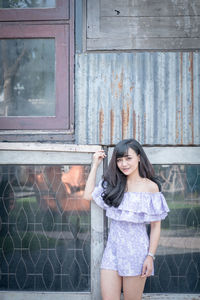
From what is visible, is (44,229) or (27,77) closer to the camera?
(44,229)

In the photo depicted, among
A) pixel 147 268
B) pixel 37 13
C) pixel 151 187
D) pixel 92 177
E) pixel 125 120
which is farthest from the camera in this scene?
pixel 37 13

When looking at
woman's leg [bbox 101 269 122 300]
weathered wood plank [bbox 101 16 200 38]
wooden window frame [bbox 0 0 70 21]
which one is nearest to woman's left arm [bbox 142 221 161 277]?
woman's leg [bbox 101 269 122 300]

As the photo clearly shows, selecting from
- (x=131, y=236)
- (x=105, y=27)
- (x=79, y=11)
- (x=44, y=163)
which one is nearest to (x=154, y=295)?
(x=131, y=236)

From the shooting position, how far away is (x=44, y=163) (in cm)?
311

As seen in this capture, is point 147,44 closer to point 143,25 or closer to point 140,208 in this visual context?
point 143,25

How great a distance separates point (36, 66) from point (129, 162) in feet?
5.20

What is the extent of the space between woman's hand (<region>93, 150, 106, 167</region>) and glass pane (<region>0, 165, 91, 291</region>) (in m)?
0.27

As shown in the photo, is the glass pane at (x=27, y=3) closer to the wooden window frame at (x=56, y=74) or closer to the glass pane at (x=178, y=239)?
the wooden window frame at (x=56, y=74)

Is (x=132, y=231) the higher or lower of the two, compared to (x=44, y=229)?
higher

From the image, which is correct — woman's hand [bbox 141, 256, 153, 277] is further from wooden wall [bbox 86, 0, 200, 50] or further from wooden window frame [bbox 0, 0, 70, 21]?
wooden window frame [bbox 0, 0, 70, 21]

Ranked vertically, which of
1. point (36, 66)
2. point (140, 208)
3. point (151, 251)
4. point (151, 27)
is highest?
point (151, 27)

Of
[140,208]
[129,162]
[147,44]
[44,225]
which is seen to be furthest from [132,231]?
[147,44]

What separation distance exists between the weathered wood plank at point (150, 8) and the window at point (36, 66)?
458 millimetres

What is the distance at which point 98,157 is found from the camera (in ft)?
9.39
